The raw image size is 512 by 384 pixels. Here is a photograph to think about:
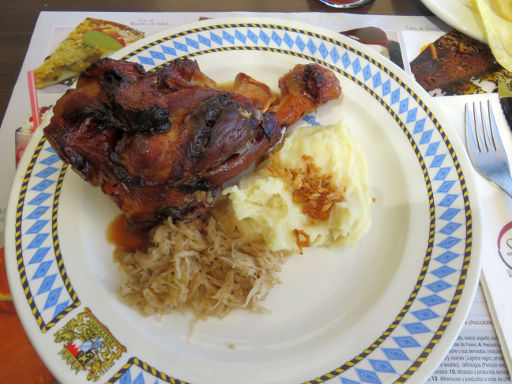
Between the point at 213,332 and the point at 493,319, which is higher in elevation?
the point at 213,332

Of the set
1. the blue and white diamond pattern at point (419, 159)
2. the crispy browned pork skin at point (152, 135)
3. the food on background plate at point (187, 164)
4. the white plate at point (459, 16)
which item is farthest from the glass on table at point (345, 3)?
the crispy browned pork skin at point (152, 135)

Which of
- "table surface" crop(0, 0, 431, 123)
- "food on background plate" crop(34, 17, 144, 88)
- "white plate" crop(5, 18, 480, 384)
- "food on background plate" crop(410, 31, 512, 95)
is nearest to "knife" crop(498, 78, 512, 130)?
"food on background plate" crop(410, 31, 512, 95)

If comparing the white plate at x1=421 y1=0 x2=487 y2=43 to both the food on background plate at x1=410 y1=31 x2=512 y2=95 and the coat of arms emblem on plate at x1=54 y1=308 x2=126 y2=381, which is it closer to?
the food on background plate at x1=410 y1=31 x2=512 y2=95

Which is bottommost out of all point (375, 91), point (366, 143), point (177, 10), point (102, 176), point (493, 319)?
point (493, 319)

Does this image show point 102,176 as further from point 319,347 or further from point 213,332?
point 319,347

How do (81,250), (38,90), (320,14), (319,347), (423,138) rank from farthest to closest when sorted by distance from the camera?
(320,14)
(38,90)
(423,138)
(81,250)
(319,347)

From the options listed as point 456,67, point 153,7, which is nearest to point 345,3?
point 456,67

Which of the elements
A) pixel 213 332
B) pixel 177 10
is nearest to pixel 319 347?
pixel 213 332

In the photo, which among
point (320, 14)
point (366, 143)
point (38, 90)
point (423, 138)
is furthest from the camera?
point (320, 14)
